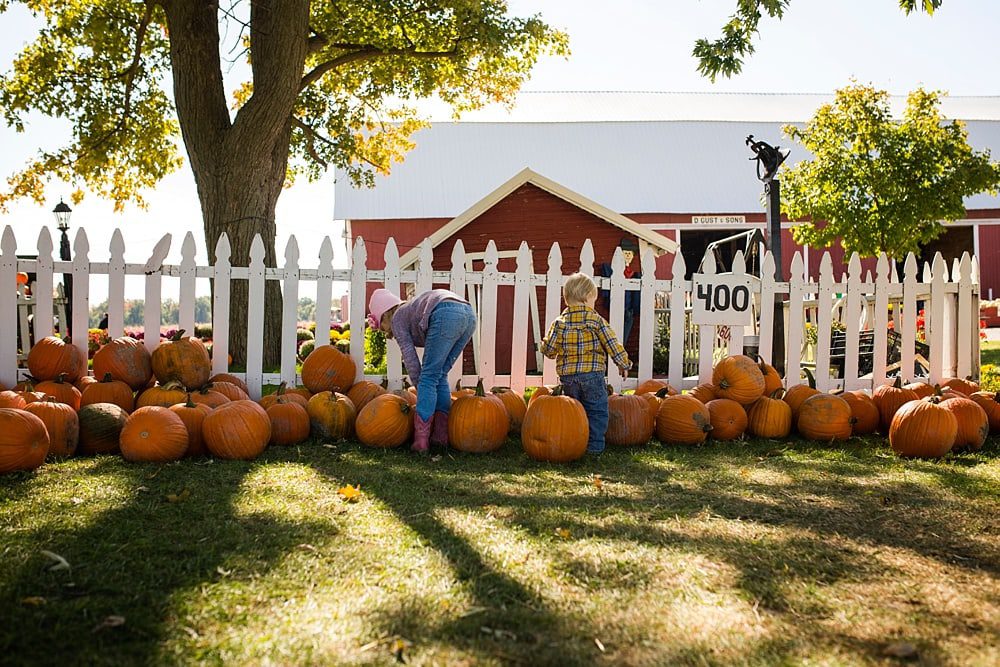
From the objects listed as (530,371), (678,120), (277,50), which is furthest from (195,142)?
(678,120)

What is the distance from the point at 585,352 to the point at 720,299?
2.28 metres

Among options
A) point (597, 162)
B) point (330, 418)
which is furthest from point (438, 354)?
point (597, 162)

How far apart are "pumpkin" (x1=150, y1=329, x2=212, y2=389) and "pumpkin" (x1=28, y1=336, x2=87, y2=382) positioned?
1.96 feet

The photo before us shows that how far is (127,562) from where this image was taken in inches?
123

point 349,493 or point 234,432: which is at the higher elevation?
point 234,432

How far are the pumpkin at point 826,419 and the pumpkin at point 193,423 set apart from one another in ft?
14.5

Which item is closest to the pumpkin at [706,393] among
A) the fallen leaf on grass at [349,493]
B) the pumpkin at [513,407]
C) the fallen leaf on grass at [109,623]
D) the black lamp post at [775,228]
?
the pumpkin at [513,407]

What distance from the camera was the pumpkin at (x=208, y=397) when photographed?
5.90 meters

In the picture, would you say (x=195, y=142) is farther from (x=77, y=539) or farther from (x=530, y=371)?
(x=77, y=539)

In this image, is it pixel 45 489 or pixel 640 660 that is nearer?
pixel 640 660

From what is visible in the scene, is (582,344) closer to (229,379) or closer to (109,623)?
(229,379)

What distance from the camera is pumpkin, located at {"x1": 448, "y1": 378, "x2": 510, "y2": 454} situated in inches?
223

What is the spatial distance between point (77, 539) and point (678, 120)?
2953 cm

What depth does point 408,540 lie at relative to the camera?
137 inches
